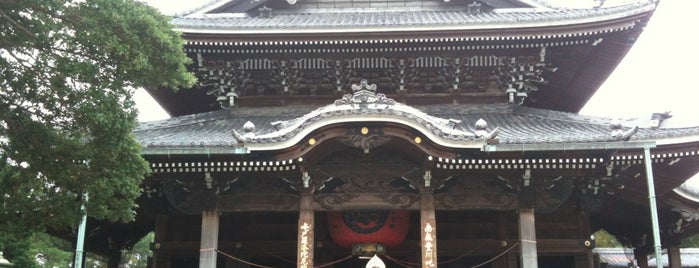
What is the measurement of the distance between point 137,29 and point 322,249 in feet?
20.5

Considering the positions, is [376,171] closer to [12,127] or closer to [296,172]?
[296,172]

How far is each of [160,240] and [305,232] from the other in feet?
11.3

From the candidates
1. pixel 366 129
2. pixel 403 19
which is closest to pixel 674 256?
pixel 403 19

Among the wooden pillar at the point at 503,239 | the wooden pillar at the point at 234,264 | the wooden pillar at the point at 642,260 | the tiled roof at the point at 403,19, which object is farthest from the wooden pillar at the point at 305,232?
the wooden pillar at the point at 642,260

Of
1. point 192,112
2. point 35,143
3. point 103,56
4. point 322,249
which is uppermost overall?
point 192,112

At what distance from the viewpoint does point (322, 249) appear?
1273 cm

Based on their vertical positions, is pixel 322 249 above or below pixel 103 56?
below

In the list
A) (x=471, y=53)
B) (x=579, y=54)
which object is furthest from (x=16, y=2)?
(x=579, y=54)

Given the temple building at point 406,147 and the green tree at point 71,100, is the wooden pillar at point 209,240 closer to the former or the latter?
the temple building at point 406,147

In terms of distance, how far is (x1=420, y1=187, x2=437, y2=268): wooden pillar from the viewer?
10.7 meters

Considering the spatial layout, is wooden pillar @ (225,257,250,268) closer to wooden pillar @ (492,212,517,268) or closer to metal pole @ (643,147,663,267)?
wooden pillar @ (492,212,517,268)

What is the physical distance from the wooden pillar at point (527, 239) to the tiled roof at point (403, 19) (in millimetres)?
3717

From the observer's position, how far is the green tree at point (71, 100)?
7840mm

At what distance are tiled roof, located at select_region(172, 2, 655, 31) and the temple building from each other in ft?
0.19
